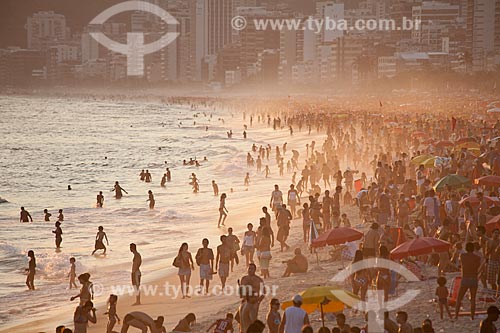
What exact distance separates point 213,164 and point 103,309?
26.3m

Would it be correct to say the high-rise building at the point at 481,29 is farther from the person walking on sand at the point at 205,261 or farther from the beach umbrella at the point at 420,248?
the beach umbrella at the point at 420,248

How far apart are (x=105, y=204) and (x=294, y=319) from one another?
18.8 m

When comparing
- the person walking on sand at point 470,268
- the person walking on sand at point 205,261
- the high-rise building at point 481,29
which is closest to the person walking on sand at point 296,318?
the person walking on sand at point 470,268

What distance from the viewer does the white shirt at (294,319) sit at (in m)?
8.21

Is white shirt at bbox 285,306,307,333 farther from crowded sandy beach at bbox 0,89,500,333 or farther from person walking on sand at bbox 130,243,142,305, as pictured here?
person walking on sand at bbox 130,243,142,305

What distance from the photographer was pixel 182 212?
930 inches

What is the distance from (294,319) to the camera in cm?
823

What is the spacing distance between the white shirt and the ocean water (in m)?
6.24

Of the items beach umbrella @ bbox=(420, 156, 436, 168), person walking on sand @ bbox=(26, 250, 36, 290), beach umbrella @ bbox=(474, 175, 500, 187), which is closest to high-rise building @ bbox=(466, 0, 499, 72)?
beach umbrella @ bbox=(420, 156, 436, 168)

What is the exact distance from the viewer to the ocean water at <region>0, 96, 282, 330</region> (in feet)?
51.5

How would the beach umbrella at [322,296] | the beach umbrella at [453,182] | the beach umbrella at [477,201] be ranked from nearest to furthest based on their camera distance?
the beach umbrella at [322,296] < the beach umbrella at [477,201] < the beach umbrella at [453,182]

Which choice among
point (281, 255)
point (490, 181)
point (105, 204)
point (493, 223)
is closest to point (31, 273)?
point (281, 255)

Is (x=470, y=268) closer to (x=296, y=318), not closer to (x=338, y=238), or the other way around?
(x=296, y=318)

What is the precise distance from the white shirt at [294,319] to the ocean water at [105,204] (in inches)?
246
